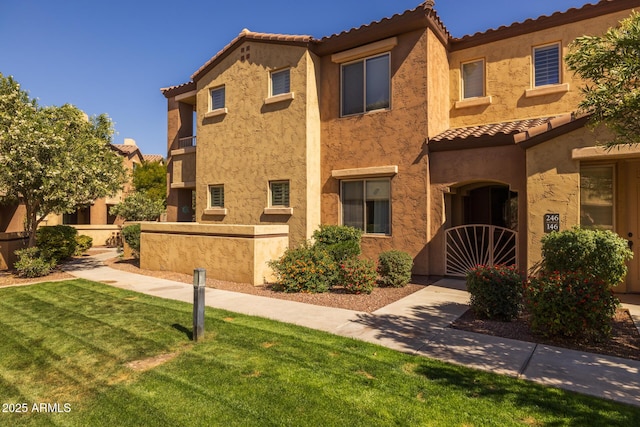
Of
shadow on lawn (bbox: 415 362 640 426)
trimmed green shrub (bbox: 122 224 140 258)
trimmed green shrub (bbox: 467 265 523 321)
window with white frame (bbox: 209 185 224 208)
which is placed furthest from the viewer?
trimmed green shrub (bbox: 122 224 140 258)

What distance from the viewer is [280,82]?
13.8 m

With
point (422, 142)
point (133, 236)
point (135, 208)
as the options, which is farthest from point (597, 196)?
point (135, 208)

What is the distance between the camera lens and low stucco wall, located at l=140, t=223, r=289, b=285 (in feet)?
35.8

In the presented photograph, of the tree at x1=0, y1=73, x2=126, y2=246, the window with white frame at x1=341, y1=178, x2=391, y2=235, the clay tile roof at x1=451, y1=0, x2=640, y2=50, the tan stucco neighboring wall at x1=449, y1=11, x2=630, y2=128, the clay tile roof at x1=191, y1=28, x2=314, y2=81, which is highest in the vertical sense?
the clay tile roof at x1=191, y1=28, x2=314, y2=81

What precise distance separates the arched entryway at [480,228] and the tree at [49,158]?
12.2 meters

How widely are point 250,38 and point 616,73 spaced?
12.7 m

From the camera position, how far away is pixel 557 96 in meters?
11.1

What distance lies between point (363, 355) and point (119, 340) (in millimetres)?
4048

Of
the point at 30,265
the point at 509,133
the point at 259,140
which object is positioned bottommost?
the point at 30,265

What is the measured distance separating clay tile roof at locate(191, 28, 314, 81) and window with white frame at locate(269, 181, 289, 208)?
5.25 m

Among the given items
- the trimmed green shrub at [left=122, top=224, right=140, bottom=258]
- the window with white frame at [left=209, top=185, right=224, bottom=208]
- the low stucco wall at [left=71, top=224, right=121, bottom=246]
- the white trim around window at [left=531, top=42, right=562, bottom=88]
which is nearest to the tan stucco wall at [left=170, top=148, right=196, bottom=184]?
the window with white frame at [left=209, top=185, right=224, bottom=208]

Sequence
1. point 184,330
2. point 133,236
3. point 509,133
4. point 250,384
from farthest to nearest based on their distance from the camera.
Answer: point 133,236, point 509,133, point 184,330, point 250,384

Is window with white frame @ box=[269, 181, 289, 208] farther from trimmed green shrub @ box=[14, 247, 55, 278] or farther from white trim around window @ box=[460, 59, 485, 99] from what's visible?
trimmed green shrub @ box=[14, 247, 55, 278]

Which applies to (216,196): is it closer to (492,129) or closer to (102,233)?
(492,129)
